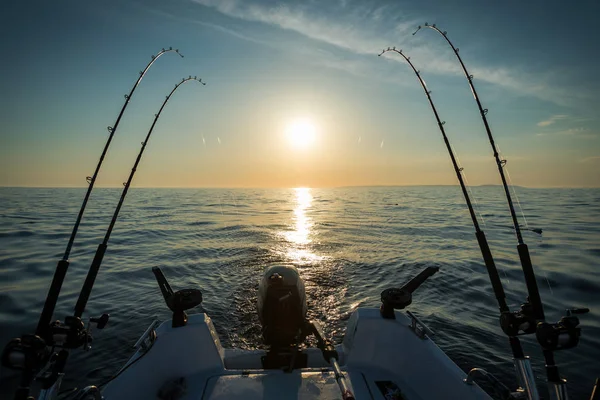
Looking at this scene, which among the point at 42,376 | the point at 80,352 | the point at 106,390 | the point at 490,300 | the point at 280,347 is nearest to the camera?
the point at 42,376

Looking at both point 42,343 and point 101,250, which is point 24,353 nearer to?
point 42,343

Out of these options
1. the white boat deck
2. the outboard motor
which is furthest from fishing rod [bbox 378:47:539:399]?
the outboard motor

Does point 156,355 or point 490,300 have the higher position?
point 156,355

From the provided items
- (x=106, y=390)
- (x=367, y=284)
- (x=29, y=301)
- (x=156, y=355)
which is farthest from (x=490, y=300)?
(x=29, y=301)

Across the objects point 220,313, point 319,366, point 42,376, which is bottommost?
point 220,313

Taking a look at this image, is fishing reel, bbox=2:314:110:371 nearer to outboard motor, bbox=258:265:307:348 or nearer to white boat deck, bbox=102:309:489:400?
white boat deck, bbox=102:309:489:400

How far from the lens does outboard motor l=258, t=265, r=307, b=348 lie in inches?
166

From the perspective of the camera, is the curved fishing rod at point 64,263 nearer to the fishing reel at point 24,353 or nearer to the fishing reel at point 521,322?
the fishing reel at point 24,353

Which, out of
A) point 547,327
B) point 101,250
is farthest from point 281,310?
point 547,327

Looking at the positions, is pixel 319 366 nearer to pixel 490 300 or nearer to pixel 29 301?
pixel 490 300

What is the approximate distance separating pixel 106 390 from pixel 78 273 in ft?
32.1

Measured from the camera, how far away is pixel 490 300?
28.6ft

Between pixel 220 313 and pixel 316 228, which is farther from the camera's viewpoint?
pixel 316 228

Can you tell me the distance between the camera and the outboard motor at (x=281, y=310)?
421 cm
